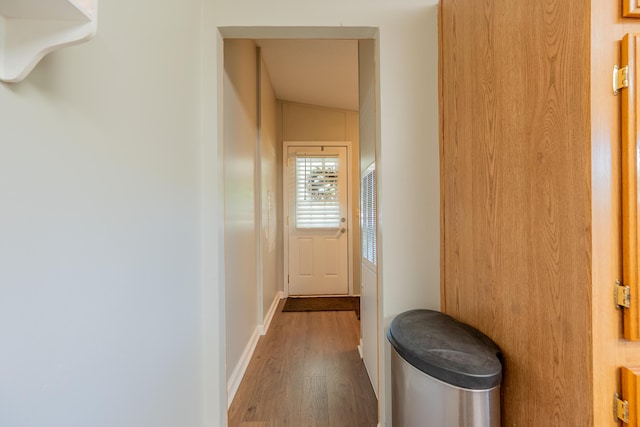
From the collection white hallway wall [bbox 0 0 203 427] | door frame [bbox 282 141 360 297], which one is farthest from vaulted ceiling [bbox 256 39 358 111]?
white hallway wall [bbox 0 0 203 427]

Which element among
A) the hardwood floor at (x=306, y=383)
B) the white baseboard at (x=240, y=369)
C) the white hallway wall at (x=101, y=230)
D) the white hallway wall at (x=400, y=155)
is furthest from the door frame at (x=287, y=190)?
the white hallway wall at (x=101, y=230)

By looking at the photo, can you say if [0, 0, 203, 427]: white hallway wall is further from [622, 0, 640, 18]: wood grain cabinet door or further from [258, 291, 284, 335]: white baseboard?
[258, 291, 284, 335]: white baseboard

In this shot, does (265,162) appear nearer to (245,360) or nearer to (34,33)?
(245,360)

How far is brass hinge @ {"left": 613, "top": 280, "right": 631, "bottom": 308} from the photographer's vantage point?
0.73 metres

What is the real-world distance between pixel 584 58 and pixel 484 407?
3.49 ft

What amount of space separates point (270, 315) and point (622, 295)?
3100 millimetres

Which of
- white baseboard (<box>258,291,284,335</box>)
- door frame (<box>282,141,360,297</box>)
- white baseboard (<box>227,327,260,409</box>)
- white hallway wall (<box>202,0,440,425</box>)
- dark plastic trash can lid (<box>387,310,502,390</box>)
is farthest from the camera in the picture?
door frame (<box>282,141,360,297</box>)

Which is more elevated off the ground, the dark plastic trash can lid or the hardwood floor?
the dark plastic trash can lid

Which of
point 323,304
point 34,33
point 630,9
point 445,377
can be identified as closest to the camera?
point 34,33

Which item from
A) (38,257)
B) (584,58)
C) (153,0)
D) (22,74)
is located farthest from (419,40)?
(38,257)

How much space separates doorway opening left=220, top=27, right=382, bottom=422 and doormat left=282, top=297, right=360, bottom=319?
19 centimetres

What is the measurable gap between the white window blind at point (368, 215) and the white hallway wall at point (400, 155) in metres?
0.46

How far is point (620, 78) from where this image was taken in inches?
28.8

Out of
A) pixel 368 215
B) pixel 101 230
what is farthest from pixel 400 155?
pixel 101 230
